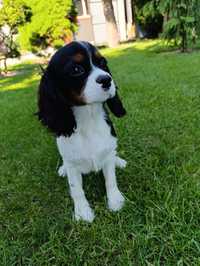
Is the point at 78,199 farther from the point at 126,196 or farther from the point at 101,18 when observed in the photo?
the point at 101,18

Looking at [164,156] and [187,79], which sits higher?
[164,156]

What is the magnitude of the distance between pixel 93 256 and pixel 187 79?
4062mm

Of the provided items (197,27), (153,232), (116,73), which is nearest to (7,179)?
(153,232)

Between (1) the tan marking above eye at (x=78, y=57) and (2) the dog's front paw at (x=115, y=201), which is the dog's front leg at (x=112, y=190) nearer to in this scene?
(2) the dog's front paw at (x=115, y=201)

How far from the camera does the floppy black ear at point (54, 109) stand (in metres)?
2.00

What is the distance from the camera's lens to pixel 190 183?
2393mm

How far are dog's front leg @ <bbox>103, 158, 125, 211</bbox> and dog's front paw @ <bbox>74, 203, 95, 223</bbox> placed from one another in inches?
5.8

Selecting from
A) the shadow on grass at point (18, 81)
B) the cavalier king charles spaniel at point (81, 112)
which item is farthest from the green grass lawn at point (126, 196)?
the shadow on grass at point (18, 81)

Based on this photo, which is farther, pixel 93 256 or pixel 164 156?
pixel 164 156

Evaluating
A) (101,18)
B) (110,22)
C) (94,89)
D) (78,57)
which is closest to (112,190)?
(94,89)

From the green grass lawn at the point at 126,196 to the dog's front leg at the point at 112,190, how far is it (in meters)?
0.06

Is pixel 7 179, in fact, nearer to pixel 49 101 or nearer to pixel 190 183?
pixel 49 101

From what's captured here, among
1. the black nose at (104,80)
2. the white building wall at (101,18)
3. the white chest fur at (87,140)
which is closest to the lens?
the black nose at (104,80)

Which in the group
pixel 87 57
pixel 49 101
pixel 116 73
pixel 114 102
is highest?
pixel 87 57
